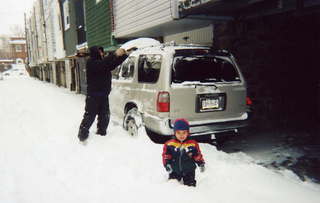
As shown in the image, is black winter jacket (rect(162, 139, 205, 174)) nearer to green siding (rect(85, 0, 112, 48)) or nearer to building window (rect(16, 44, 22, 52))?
green siding (rect(85, 0, 112, 48))

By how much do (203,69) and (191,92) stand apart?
0.53 metres

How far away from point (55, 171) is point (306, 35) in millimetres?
7001

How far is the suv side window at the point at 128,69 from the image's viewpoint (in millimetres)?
5773

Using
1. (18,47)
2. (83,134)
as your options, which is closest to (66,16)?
(83,134)

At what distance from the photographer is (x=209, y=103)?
4660 mm

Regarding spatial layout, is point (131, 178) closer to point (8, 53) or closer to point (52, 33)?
point (52, 33)

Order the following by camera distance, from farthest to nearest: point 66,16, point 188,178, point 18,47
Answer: point 18,47 → point 66,16 → point 188,178

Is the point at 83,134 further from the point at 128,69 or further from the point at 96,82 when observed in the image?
the point at 128,69

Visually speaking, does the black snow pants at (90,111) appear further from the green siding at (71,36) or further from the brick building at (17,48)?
the brick building at (17,48)

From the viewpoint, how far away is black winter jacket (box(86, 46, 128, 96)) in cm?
509

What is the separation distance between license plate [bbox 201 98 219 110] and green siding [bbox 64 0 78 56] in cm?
1472

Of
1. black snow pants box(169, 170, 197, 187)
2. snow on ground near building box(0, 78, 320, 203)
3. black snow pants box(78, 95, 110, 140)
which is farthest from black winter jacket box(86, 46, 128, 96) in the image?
black snow pants box(169, 170, 197, 187)

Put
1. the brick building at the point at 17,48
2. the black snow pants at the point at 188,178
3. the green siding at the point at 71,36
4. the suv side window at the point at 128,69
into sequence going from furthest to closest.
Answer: the brick building at the point at 17,48, the green siding at the point at 71,36, the suv side window at the point at 128,69, the black snow pants at the point at 188,178

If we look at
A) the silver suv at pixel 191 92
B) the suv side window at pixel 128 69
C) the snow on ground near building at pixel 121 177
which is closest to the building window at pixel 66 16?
the suv side window at pixel 128 69
